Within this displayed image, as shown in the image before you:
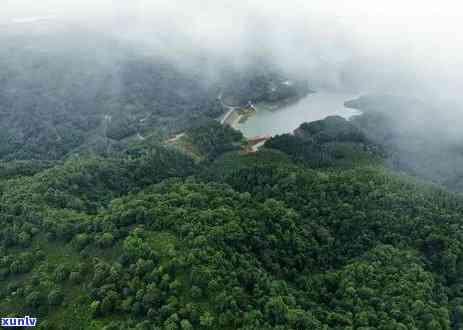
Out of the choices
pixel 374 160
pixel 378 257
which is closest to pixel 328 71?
pixel 374 160

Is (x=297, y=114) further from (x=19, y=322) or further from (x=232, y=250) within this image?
(x=19, y=322)

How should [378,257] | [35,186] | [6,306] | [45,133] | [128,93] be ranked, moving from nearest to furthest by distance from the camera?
[6,306] → [378,257] → [35,186] → [45,133] → [128,93]

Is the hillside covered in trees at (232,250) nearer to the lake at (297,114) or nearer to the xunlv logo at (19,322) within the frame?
the xunlv logo at (19,322)

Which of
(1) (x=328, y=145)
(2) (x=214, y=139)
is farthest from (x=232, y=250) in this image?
(1) (x=328, y=145)

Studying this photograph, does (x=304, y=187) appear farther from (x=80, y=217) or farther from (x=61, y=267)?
(x=61, y=267)

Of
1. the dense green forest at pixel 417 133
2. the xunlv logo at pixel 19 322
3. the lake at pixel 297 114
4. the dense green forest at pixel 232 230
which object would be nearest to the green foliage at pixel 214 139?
the dense green forest at pixel 232 230

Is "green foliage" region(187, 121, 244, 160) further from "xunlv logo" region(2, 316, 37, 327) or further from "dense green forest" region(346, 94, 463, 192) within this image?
"xunlv logo" region(2, 316, 37, 327)

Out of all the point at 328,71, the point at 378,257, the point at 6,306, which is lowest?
the point at 6,306
